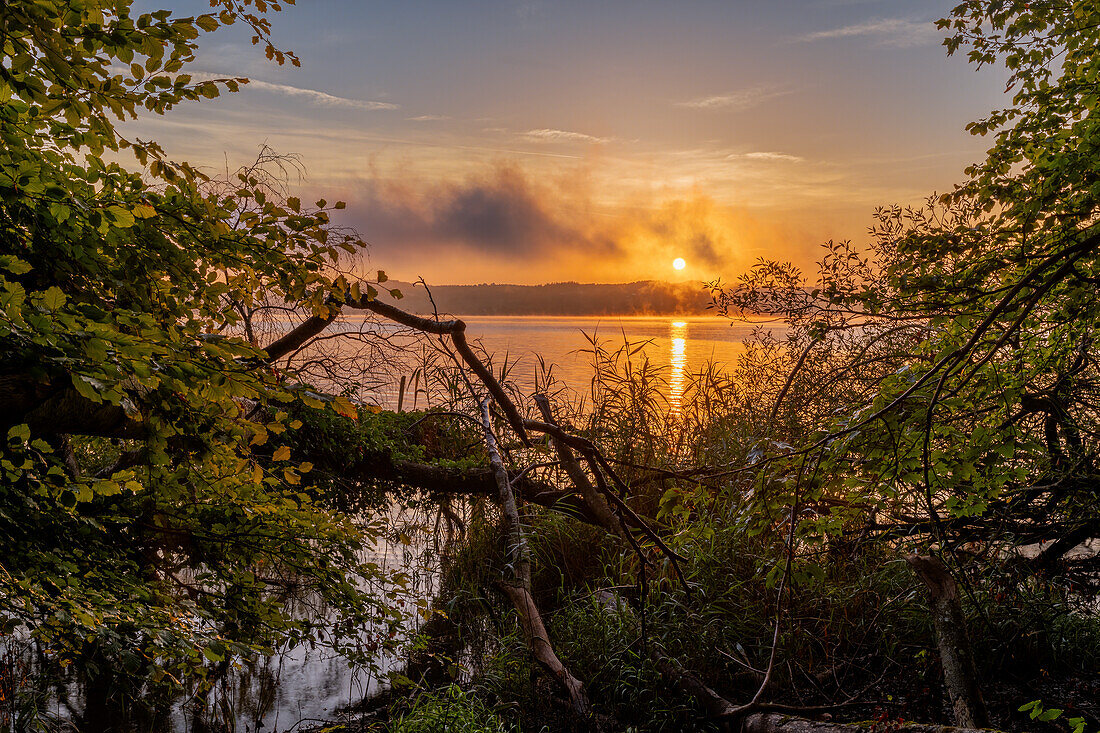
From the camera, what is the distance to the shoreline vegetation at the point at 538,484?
7.43 ft

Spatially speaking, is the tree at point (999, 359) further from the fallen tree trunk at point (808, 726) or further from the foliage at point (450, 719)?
the foliage at point (450, 719)

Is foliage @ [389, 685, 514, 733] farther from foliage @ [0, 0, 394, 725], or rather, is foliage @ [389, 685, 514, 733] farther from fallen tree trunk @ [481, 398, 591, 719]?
foliage @ [0, 0, 394, 725]

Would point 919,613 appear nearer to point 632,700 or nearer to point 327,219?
point 632,700

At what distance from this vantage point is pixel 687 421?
8008 mm

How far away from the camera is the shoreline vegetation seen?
2266 millimetres

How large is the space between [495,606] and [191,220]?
5.03m

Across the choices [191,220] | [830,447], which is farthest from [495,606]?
[191,220]

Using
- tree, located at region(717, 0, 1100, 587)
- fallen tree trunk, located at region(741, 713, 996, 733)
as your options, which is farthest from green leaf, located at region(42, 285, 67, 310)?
fallen tree trunk, located at region(741, 713, 996, 733)

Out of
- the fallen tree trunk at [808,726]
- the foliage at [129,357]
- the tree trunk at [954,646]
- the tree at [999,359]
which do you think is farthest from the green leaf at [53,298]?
the tree trunk at [954,646]

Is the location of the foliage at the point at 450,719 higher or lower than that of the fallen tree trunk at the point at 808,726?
lower

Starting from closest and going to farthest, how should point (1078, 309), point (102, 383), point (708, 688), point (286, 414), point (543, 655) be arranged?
point (102, 383), point (286, 414), point (1078, 309), point (708, 688), point (543, 655)

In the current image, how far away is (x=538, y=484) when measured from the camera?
294 inches

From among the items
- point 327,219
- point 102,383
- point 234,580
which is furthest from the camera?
point 234,580

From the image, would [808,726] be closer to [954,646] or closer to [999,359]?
[954,646]
